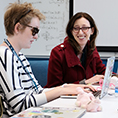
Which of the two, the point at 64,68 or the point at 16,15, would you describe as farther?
the point at 64,68

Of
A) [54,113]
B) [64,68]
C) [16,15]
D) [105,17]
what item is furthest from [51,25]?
[54,113]

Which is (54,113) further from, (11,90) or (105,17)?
(105,17)

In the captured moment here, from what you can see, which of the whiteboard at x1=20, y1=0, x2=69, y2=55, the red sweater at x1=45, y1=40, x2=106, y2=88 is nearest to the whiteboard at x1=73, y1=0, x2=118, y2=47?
the whiteboard at x1=20, y1=0, x2=69, y2=55

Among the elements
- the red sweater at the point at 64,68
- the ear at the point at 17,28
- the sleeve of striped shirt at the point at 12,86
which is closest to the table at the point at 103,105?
the sleeve of striped shirt at the point at 12,86

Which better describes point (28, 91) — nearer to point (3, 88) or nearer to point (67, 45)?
point (3, 88)

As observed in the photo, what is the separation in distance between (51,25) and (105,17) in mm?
859

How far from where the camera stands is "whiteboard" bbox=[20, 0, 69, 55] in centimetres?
362

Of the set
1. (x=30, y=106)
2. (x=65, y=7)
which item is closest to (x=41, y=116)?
(x=30, y=106)

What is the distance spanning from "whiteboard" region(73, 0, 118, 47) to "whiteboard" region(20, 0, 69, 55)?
0.34 meters

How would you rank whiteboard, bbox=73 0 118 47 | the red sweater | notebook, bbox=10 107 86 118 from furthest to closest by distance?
whiteboard, bbox=73 0 118 47
the red sweater
notebook, bbox=10 107 86 118

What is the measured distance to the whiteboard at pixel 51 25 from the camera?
3617 millimetres

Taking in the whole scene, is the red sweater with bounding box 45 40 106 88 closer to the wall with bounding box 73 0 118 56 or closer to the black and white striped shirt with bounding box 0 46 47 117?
the black and white striped shirt with bounding box 0 46 47 117

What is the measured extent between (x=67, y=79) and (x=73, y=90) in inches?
34.7

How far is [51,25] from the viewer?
12.1 feet
